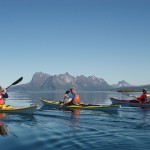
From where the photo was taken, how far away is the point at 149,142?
14.3m

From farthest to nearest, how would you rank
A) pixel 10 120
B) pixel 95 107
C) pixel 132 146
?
pixel 95 107 < pixel 10 120 < pixel 132 146

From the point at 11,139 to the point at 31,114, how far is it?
11.3 m

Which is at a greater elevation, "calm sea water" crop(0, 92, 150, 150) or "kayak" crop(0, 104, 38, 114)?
"kayak" crop(0, 104, 38, 114)

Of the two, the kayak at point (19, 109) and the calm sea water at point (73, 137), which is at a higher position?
the kayak at point (19, 109)

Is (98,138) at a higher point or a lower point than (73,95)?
lower

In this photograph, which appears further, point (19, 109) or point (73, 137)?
point (19, 109)

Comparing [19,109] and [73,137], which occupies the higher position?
[19,109]

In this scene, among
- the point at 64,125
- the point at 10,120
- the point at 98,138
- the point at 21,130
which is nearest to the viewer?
the point at 98,138

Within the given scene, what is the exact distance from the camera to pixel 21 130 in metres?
18.0

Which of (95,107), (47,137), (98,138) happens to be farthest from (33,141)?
(95,107)

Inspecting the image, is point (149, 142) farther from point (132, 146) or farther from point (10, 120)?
point (10, 120)

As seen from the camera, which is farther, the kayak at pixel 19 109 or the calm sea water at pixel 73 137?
the kayak at pixel 19 109

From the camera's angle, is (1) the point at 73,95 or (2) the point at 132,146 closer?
(2) the point at 132,146

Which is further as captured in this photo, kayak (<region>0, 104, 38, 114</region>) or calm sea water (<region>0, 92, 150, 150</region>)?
kayak (<region>0, 104, 38, 114</region>)
